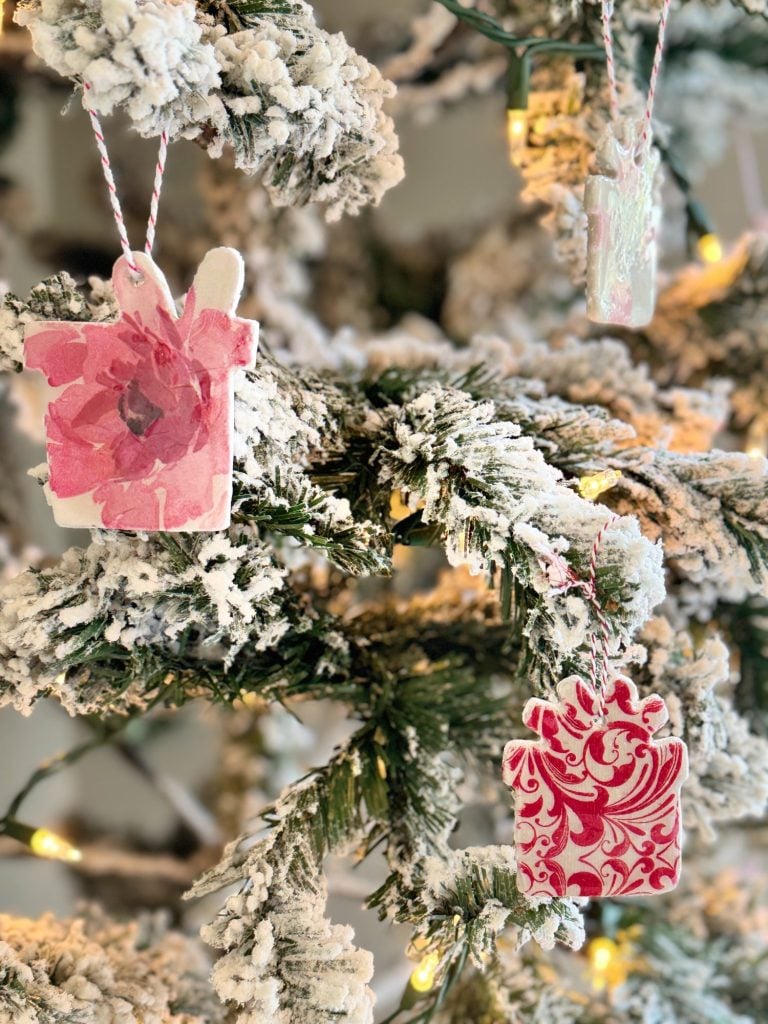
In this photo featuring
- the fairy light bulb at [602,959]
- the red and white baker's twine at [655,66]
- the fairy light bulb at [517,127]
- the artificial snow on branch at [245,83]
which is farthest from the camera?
the fairy light bulb at [602,959]

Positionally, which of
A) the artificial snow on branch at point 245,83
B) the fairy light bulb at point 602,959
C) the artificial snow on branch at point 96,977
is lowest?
the fairy light bulb at point 602,959

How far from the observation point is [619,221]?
0.51 metres

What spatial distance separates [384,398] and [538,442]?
0.33 ft

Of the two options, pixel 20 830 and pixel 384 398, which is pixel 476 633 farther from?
pixel 20 830

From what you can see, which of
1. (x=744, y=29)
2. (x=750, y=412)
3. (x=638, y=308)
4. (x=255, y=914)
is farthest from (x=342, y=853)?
(x=744, y=29)

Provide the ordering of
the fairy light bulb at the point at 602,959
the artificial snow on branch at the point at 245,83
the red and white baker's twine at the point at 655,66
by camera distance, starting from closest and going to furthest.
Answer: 1. the artificial snow on branch at the point at 245,83
2. the red and white baker's twine at the point at 655,66
3. the fairy light bulb at the point at 602,959

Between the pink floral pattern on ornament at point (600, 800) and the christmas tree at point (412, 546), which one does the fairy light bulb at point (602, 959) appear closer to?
the christmas tree at point (412, 546)

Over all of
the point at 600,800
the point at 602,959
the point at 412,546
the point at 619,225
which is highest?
the point at 619,225

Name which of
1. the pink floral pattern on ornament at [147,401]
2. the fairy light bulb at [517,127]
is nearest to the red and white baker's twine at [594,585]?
the pink floral pattern on ornament at [147,401]

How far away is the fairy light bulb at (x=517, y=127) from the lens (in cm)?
58

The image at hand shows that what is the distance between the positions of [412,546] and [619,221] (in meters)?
0.21

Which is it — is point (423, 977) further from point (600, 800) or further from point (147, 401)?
point (147, 401)

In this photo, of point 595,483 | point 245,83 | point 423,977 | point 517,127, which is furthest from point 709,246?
point 423,977

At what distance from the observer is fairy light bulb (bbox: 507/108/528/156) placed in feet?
1.89
